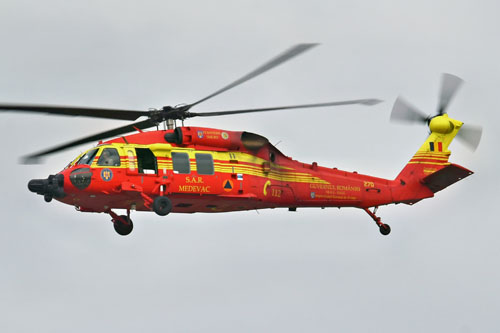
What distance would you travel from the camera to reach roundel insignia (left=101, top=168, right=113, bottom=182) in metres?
25.6

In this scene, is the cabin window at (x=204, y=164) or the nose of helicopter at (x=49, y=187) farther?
the cabin window at (x=204, y=164)

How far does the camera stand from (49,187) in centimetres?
2550

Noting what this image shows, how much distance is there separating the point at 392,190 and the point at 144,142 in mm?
8831

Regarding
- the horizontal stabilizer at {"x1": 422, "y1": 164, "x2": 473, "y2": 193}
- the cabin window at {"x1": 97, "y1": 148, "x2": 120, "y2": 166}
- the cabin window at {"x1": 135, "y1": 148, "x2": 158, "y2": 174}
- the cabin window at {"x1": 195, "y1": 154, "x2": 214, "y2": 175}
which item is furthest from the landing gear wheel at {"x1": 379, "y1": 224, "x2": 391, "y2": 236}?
the cabin window at {"x1": 97, "y1": 148, "x2": 120, "y2": 166}

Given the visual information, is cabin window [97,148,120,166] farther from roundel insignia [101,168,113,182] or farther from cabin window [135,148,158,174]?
cabin window [135,148,158,174]

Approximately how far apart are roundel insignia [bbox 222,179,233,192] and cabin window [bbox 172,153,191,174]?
1149 millimetres

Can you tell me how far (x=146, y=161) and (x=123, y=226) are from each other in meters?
2.60

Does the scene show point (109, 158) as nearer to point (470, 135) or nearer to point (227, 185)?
point (227, 185)

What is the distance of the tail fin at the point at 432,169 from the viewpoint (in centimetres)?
3052

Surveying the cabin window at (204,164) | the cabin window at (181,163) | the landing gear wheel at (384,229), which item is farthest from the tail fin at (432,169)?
the cabin window at (181,163)

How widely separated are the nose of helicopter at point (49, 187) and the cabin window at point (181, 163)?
3.20 meters

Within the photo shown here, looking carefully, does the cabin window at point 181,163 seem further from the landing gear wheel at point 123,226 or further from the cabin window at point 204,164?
the landing gear wheel at point 123,226

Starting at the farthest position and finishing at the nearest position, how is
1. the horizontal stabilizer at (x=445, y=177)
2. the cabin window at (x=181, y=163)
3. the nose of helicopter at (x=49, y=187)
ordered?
the horizontal stabilizer at (x=445, y=177)
the cabin window at (x=181, y=163)
the nose of helicopter at (x=49, y=187)

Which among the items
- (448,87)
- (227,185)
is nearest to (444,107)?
(448,87)
